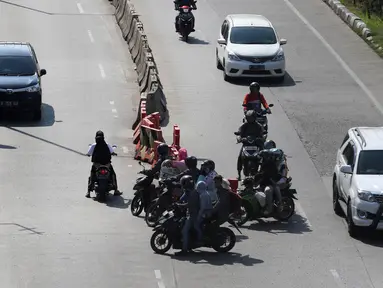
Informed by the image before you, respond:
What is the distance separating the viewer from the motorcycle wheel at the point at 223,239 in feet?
67.1

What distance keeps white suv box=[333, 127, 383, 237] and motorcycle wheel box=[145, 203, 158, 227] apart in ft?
11.5

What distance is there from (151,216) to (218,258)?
2.31 meters

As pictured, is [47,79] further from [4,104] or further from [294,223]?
[294,223]

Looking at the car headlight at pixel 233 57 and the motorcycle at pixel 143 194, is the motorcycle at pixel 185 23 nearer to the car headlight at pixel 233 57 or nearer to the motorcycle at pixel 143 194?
the car headlight at pixel 233 57

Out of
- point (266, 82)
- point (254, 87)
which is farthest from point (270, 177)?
point (266, 82)

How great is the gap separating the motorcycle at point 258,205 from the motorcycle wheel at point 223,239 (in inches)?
76.4

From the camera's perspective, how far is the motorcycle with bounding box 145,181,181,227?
71.3 feet

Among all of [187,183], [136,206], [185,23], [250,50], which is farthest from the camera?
[185,23]

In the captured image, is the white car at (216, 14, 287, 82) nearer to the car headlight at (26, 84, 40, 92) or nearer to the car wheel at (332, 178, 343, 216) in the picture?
the car headlight at (26, 84, 40, 92)

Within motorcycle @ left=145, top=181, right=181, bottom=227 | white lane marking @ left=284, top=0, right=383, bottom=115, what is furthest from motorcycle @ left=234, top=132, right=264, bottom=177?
white lane marking @ left=284, top=0, right=383, bottom=115

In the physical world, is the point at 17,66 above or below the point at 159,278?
below

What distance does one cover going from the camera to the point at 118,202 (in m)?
24.2

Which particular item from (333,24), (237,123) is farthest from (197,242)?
(333,24)

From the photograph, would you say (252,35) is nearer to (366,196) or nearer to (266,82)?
(266,82)
